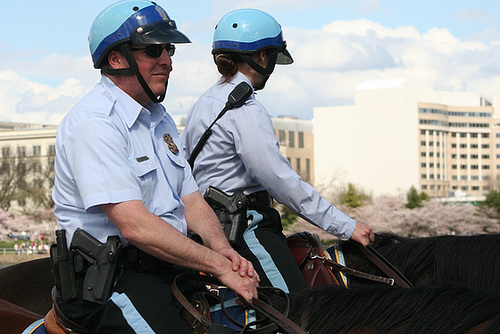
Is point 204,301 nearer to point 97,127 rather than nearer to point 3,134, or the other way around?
point 97,127

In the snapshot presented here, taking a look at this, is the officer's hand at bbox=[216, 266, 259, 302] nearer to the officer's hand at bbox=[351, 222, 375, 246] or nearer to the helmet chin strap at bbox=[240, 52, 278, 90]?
the officer's hand at bbox=[351, 222, 375, 246]

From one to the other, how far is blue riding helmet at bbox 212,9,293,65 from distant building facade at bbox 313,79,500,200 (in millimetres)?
107404

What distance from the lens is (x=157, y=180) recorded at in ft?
10.9

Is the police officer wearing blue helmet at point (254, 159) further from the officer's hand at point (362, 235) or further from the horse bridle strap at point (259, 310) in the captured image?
the horse bridle strap at point (259, 310)

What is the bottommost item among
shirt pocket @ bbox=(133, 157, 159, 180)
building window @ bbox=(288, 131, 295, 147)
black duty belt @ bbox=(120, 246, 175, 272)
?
black duty belt @ bbox=(120, 246, 175, 272)

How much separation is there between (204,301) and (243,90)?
1.72 meters

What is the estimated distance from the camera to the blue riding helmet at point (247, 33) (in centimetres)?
485

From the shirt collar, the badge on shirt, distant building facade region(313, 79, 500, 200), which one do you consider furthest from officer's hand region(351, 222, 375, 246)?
distant building facade region(313, 79, 500, 200)

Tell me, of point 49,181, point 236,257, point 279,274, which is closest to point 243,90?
point 279,274

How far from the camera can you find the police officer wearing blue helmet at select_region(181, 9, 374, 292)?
174 inches

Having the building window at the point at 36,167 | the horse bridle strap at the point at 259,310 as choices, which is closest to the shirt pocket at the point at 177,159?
the horse bridle strap at the point at 259,310

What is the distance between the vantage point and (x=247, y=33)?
15.9ft

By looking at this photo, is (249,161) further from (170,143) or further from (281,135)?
(281,135)

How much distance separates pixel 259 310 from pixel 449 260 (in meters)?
1.72
